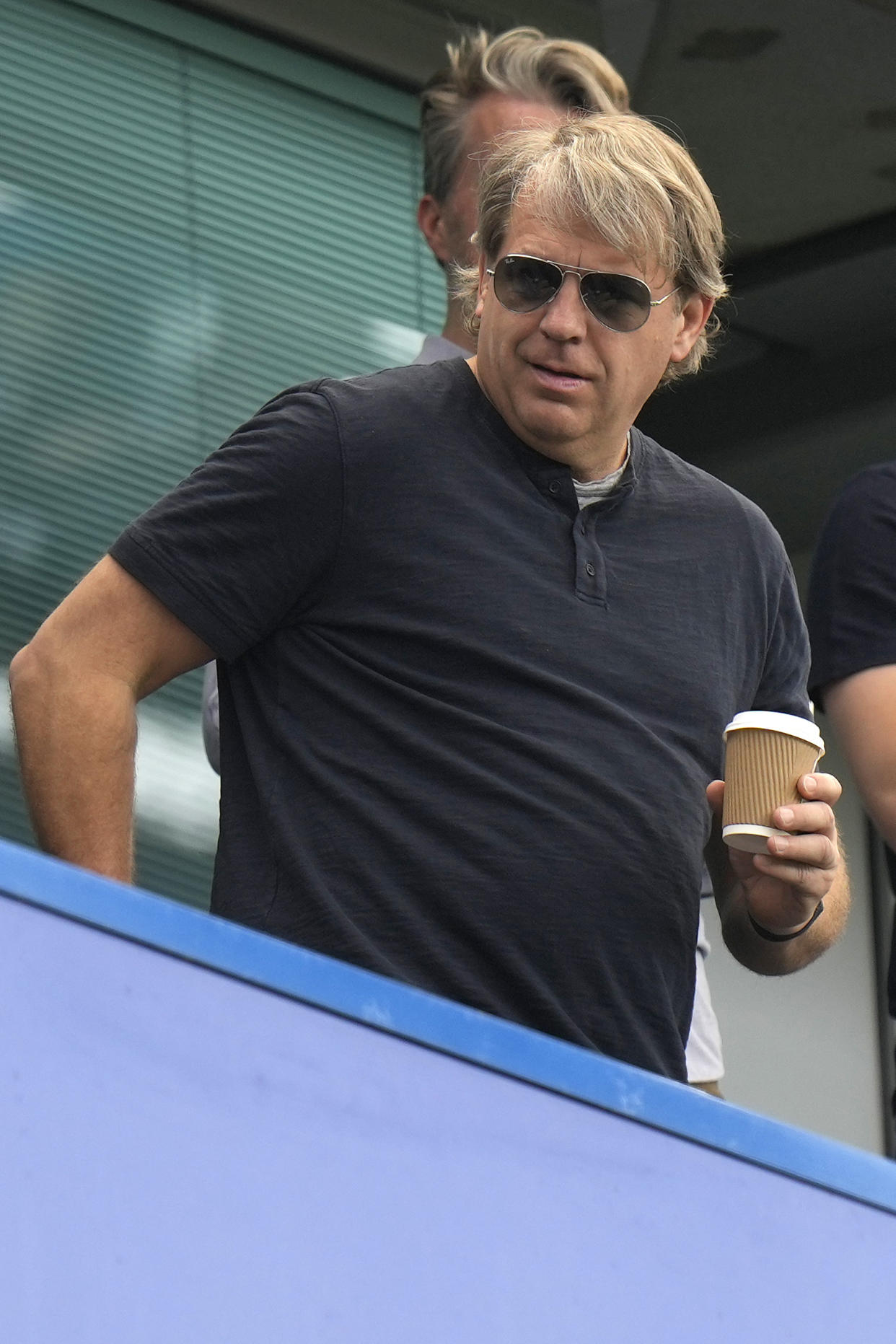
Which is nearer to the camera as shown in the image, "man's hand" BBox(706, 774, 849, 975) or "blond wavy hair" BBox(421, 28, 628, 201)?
"man's hand" BBox(706, 774, 849, 975)

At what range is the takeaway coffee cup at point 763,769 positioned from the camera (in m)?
1.73

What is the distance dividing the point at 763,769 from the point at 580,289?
1.77 feet

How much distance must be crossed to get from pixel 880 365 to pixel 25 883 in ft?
14.6

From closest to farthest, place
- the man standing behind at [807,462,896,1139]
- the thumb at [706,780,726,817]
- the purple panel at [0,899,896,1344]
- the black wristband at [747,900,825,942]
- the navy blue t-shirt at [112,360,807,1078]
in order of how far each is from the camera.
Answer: the purple panel at [0,899,896,1344]
the navy blue t-shirt at [112,360,807,1078]
the thumb at [706,780,726,817]
the black wristband at [747,900,825,942]
the man standing behind at [807,462,896,1139]

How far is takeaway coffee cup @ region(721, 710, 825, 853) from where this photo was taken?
1728 millimetres

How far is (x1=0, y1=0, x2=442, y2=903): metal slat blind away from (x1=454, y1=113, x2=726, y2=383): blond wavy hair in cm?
185

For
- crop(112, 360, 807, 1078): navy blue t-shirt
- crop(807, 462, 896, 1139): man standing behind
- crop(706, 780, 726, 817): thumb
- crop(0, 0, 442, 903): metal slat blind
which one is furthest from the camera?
crop(0, 0, 442, 903): metal slat blind

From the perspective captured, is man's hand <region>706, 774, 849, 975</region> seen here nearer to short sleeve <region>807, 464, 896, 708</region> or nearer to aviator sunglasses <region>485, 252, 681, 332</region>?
short sleeve <region>807, 464, 896, 708</region>

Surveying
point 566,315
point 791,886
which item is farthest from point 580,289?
point 791,886

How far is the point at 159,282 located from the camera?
399 centimetres

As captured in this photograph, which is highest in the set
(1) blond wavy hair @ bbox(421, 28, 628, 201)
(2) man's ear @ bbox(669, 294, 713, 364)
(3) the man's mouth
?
(1) blond wavy hair @ bbox(421, 28, 628, 201)

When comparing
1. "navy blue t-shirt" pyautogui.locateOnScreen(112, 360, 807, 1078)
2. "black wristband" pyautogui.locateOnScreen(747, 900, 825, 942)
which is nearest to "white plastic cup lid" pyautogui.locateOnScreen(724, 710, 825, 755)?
"navy blue t-shirt" pyautogui.locateOnScreen(112, 360, 807, 1078)

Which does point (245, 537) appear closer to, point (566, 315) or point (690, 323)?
point (566, 315)

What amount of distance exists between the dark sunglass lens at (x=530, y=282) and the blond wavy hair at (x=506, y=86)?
93 cm
